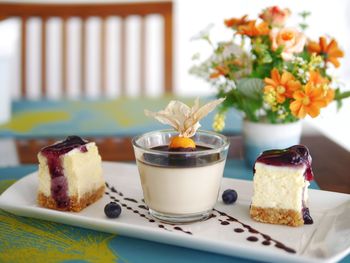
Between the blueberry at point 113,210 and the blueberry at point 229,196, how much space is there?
0.79ft

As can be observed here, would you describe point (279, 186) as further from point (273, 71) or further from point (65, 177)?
point (65, 177)

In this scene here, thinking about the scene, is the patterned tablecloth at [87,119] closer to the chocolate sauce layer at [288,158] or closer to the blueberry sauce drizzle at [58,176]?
the blueberry sauce drizzle at [58,176]

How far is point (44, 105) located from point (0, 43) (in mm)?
411

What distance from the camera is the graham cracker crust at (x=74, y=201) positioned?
1.19 metres

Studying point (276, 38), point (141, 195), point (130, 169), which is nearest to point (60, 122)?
point (130, 169)

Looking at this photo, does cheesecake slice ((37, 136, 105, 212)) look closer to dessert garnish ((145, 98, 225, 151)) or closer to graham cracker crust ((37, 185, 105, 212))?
graham cracker crust ((37, 185, 105, 212))

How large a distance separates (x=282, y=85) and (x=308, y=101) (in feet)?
0.24

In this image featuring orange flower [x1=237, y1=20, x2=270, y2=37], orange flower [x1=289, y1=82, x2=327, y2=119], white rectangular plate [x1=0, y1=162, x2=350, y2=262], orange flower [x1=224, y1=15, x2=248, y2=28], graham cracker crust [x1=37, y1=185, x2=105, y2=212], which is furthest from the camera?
orange flower [x1=224, y1=15, x2=248, y2=28]

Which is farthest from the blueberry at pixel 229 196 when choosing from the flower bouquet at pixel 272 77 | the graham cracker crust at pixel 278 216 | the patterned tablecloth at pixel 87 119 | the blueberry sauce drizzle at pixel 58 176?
the patterned tablecloth at pixel 87 119

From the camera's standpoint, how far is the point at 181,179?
43.8 inches

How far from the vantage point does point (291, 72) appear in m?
1.38

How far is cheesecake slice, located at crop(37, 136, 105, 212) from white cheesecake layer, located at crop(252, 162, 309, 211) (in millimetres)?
374

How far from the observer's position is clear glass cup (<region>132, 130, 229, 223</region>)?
1.11 metres

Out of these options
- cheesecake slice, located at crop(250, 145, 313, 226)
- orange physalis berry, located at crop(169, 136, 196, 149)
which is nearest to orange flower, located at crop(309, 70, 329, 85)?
cheesecake slice, located at crop(250, 145, 313, 226)
